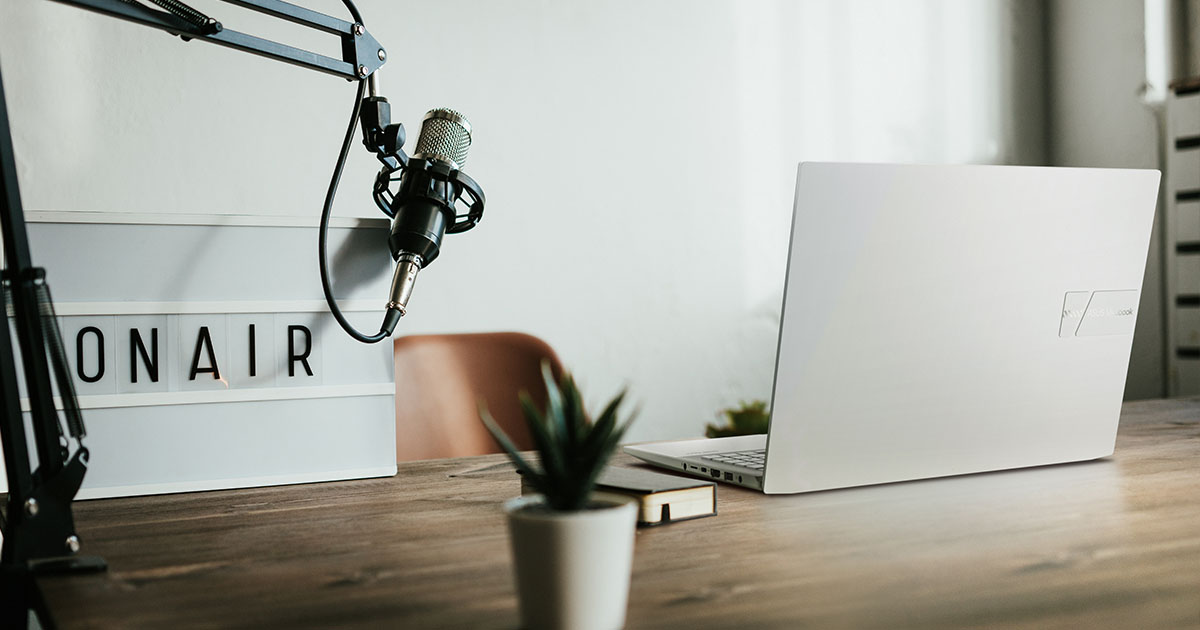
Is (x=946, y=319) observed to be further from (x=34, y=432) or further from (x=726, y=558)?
(x=34, y=432)

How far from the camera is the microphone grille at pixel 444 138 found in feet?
3.18

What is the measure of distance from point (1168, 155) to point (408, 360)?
2.40 m

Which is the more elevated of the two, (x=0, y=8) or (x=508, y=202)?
(x=0, y=8)

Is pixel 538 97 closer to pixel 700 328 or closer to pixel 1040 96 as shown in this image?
pixel 700 328

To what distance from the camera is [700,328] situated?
111 inches

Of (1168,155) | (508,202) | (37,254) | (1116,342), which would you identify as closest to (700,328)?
(508,202)

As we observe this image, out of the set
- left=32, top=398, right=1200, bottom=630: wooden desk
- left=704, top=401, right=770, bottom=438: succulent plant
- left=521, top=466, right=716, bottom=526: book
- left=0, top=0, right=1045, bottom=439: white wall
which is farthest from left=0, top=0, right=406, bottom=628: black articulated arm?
left=704, top=401, right=770, bottom=438: succulent plant

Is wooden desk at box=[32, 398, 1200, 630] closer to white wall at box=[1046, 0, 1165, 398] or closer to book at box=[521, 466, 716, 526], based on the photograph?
book at box=[521, 466, 716, 526]

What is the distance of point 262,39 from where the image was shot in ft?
2.82

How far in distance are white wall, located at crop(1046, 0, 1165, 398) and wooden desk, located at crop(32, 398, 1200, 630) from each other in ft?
7.49

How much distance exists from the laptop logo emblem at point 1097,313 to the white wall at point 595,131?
1.80 m

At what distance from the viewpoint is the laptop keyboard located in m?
0.94

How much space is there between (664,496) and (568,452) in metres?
0.30

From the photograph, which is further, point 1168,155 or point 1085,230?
point 1168,155
